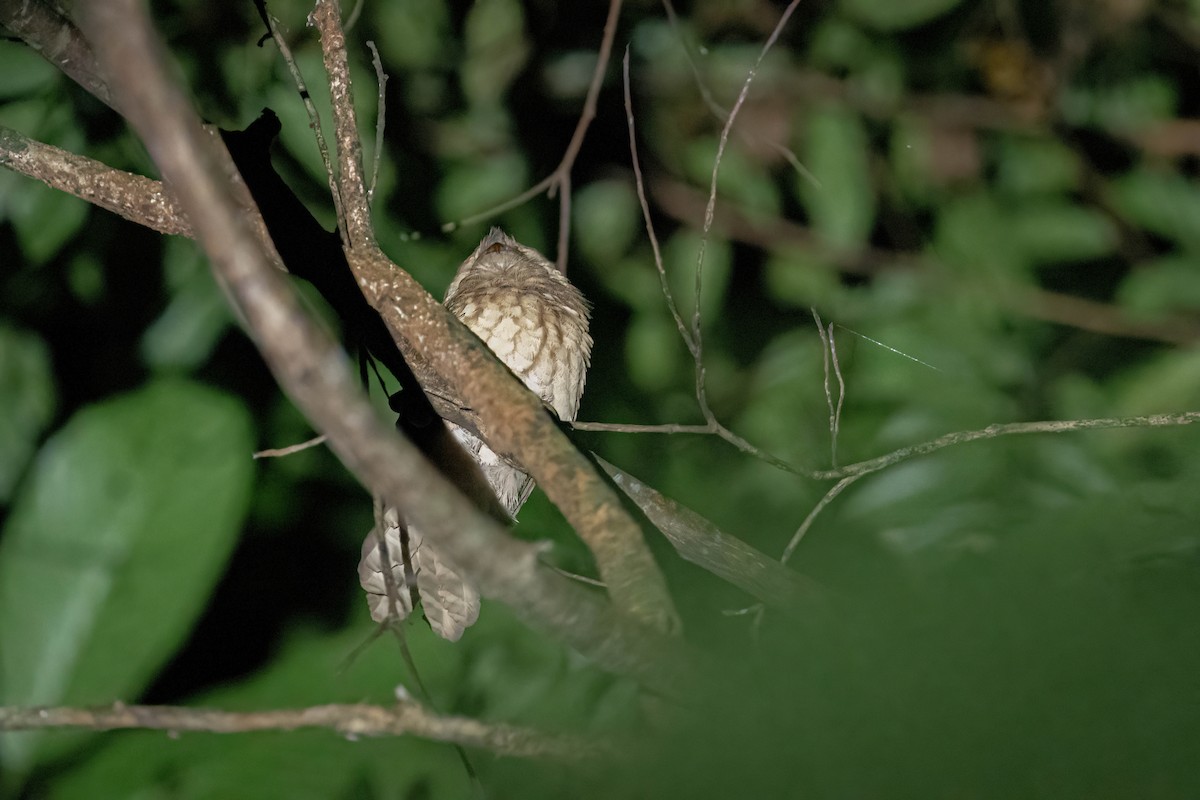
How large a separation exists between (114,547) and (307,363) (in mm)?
714

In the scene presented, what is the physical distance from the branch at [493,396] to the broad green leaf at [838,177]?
1100 mm

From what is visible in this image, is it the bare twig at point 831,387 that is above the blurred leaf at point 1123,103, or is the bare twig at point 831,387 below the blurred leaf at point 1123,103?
below

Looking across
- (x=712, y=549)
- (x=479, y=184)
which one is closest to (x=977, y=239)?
(x=712, y=549)

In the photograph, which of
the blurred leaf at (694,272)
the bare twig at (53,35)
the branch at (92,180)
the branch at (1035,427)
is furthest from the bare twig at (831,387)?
the bare twig at (53,35)

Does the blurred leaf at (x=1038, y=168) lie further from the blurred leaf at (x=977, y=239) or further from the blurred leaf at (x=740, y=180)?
the blurred leaf at (x=740, y=180)

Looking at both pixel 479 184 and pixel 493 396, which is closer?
pixel 493 396

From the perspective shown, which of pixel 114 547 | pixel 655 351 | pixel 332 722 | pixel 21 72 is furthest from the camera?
pixel 655 351

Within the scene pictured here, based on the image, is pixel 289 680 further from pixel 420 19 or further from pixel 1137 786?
pixel 420 19

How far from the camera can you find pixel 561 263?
262 centimetres

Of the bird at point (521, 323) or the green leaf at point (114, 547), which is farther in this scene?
the bird at point (521, 323)

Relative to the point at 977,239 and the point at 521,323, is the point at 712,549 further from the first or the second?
the point at 977,239

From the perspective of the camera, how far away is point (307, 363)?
861 millimetres

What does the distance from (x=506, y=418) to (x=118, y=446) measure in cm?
55

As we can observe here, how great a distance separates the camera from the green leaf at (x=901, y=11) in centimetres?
229
